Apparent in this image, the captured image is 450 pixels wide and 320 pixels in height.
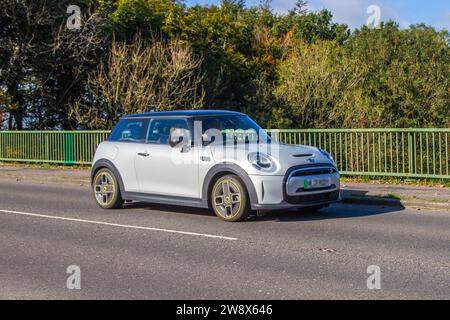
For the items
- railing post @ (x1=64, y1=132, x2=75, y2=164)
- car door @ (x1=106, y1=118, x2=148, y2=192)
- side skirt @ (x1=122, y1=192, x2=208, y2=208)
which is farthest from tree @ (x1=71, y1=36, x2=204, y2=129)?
side skirt @ (x1=122, y1=192, x2=208, y2=208)

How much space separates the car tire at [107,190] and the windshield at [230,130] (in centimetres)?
211

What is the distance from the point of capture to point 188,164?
416 inches

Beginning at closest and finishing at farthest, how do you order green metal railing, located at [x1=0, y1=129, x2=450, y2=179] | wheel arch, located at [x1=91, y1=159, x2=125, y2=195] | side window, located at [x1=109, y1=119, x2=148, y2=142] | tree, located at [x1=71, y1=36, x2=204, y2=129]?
side window, located at [x1=109, y1=119, x2=148, y2=142]
wheel arch, located at [x1=91, y1=159, x2=125, y2=195]
green metal railing, located at [x1=0, y1=129, x2=450, y2=179]
tree, located at [x1=71, y1=36, x2=204, y2=129]

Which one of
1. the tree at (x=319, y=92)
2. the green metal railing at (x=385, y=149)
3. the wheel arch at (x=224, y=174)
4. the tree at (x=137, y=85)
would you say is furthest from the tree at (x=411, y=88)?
the wheel arch at (x=224, y=174)

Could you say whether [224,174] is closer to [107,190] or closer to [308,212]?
[308,212]

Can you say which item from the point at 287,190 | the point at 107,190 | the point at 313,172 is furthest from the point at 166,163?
the point at 313,172

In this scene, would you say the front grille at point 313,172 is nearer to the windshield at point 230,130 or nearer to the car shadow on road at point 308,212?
the car shadow on road at point 308,212

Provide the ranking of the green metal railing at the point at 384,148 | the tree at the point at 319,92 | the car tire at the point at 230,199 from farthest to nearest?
the tree at the point at 319,92 → the green metal railing at the point at 384,148 → the car tire at the point at 230,199

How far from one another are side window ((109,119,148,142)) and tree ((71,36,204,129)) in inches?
563

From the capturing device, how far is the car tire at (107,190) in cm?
1186

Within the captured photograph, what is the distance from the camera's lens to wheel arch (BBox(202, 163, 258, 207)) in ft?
32.2

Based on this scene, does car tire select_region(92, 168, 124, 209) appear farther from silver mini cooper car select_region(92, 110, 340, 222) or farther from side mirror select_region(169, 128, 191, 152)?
side mirror select_region(169, 128, 191, 152)

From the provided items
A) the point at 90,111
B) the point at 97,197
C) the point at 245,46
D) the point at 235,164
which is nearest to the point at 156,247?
the point at 235,164

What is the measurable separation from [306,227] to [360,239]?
45.6 inches
